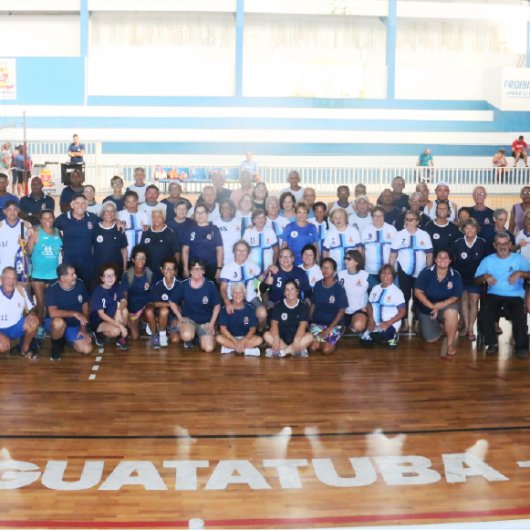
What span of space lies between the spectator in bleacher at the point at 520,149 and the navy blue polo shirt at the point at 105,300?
21794 mm

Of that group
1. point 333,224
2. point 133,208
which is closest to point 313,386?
point 333,224

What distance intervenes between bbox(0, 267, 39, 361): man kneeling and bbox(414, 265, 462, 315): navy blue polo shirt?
16.0 feet

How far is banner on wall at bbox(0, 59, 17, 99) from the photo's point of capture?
2816 centimetres

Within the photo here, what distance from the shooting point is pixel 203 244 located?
9109 mm

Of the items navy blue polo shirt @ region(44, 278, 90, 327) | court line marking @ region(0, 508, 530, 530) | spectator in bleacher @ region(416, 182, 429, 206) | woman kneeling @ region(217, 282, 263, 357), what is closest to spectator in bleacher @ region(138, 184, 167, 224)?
navy blue polo shirt @ region(44, 278, 90, 327)

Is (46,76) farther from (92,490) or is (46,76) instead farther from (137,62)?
(92,490)

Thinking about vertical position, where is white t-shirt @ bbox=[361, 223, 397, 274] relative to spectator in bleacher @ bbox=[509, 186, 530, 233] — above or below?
below

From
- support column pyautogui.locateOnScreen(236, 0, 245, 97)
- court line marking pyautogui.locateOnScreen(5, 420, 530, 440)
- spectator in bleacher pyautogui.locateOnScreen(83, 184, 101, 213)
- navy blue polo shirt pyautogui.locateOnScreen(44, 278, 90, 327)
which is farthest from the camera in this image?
support column pyautogui.locateOnScreen(236, 0, 245, 97)

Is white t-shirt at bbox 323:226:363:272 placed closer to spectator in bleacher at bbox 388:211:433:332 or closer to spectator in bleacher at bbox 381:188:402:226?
spectator in bleacher at bbox 388:211:433:332

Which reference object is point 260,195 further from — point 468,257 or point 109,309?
point 468,257

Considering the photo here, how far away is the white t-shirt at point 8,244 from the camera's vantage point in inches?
346

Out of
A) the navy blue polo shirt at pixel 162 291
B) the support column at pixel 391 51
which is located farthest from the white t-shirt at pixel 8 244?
the support column at pixel 391 51

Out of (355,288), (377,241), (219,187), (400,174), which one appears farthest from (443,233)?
(400,174)

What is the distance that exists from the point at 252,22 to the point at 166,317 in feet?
77.5
